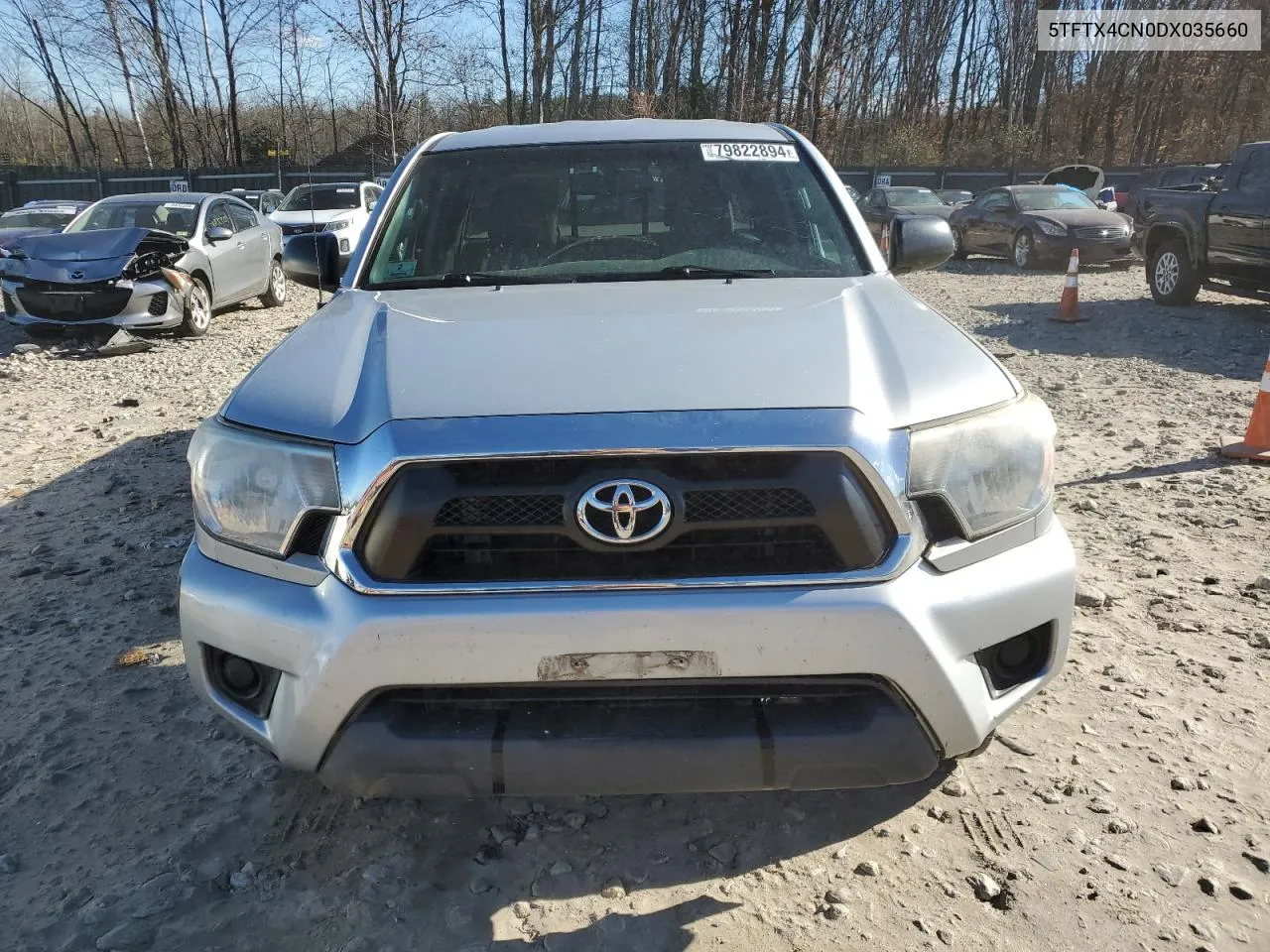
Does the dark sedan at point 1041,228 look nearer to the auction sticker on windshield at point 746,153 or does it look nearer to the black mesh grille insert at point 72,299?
the black mesh grille insert at point 72,299

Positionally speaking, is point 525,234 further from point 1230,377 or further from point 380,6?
point 380,6

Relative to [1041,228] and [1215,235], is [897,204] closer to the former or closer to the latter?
[1041,228]

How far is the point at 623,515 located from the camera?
1.90m

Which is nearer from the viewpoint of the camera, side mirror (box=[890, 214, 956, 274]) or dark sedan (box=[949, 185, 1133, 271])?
side mirror (box=[890, 214, 956, 274])

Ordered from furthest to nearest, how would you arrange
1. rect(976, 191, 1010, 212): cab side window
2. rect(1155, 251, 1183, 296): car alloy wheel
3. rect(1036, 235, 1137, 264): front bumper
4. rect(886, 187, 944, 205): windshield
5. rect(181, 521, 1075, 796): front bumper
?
rect(886, 187, 944, 205): windshield, rect(976, 191, 1010, 212): cab side window, rect(1036, 235, 1137, 264): front bumper, rect(1155, 251, 1183, 296): car alloy wheel, rect(181, 521, 1075, 796): front bumper

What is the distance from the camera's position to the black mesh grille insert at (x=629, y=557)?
193cm

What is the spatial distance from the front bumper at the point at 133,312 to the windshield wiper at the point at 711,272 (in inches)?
336

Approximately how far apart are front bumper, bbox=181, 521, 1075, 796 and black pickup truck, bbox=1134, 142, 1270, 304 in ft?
32.6

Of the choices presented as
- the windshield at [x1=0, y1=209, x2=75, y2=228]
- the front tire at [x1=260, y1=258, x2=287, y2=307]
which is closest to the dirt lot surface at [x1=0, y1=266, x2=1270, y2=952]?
the front tire at [x1=260, y1=258, x2=287, y2=307]

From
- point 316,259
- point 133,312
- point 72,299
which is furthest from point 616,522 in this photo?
point 72,299

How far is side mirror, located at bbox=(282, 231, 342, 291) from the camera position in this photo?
372 centimetres

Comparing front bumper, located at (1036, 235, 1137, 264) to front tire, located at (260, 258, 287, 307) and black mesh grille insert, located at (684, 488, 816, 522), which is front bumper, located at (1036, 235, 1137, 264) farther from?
black mesh grille insert, located at (684, 488, 816, 522)

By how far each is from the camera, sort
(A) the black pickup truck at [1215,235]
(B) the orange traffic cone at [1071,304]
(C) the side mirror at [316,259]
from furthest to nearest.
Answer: (B) the orange traffic cone at [1071,304] → (A) the black pickup truck at [1215,235] → (C) the side mirror at [316,259]

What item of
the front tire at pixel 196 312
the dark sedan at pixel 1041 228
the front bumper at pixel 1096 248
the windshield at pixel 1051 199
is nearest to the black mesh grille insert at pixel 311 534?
the front tire at pixel 196 312
